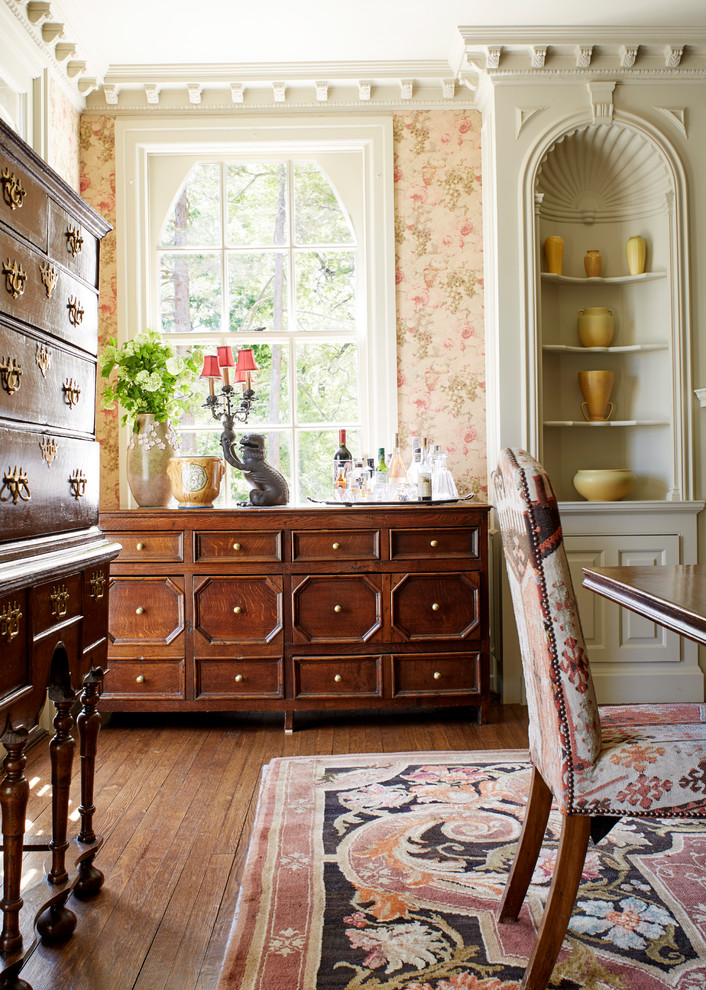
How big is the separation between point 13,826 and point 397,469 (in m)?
2.40

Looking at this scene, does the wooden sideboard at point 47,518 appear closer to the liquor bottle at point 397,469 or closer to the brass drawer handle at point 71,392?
the brass drawer handle at point 71,392

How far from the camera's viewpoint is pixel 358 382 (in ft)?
12.4

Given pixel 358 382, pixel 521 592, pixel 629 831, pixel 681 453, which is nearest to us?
pixel 521 592

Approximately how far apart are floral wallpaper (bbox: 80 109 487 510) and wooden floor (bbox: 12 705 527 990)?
123 centimetres

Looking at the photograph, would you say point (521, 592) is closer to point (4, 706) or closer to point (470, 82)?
point (4, 706)

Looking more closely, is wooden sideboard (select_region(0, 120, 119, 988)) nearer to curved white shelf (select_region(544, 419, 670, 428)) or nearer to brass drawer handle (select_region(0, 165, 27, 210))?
brass drawer handle (select_region(0, 165, 27, 210))

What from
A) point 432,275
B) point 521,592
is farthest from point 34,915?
point 432,275

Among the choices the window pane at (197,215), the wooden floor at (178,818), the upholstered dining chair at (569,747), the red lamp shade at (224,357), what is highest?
the window pane at (197,215)

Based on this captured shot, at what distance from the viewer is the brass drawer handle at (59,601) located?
1548 millimetres

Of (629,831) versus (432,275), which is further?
(432,275)

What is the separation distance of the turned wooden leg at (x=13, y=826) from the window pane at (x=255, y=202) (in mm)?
2929

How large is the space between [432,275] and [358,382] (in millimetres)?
616

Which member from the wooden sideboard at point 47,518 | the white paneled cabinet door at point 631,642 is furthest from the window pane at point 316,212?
the wooden sideboard at point 47,518

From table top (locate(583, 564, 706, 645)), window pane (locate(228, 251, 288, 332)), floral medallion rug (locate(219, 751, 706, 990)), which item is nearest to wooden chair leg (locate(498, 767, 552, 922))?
floral medallion rug (locate(219, 751, 706, 990))
